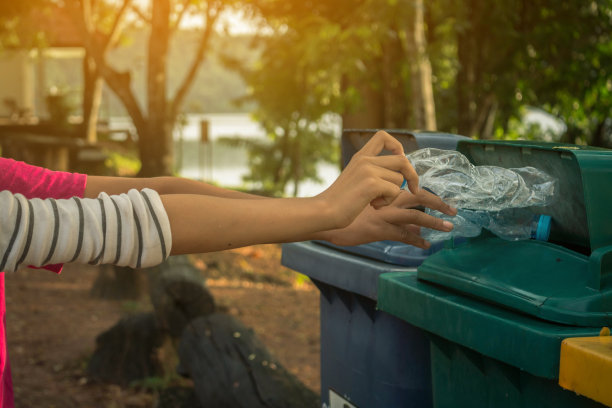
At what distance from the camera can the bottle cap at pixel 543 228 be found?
205cm

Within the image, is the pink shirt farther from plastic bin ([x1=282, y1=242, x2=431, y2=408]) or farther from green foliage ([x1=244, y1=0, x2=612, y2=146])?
green foliage ([x1=244, y1=0, x2=612, y2=146])

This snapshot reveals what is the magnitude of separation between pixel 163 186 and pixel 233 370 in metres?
1.97

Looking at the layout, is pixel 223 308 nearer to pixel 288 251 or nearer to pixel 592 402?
pixel 288 251

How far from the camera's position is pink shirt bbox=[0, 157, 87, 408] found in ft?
6.18

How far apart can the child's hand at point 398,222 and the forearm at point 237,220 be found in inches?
16.4

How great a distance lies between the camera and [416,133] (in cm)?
269

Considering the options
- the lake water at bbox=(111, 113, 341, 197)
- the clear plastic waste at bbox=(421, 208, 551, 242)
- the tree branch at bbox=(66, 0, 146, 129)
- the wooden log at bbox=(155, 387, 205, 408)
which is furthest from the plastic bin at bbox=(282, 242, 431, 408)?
the lake water at bbox=(111, 113, 341, 197)

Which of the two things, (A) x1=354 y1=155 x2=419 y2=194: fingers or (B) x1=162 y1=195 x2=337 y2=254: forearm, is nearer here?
(B) x1=162 y1=195 x2=337 y2=254: forearm

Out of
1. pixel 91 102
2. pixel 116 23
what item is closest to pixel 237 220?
pixel 116 23

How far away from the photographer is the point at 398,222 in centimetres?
197

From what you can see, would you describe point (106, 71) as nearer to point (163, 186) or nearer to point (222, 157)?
point (163, 186)

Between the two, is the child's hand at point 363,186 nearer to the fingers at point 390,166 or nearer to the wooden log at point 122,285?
the fingers at point 390,166

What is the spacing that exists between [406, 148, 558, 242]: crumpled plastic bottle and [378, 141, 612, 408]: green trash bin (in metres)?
0.04

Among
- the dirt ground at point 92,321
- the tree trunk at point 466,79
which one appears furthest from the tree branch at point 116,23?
the dirt ground at point 92,321
